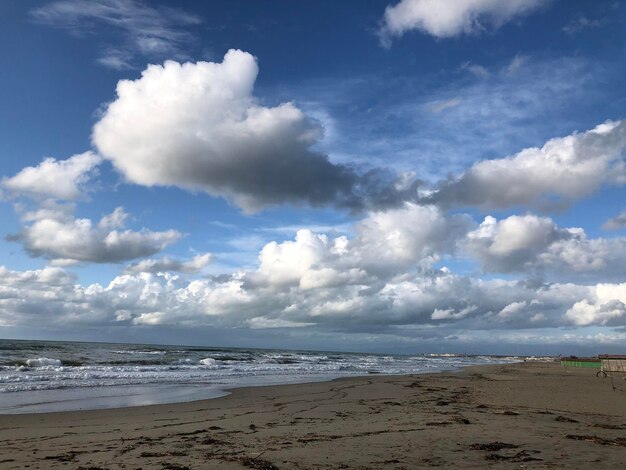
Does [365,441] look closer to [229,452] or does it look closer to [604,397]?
[229,452]

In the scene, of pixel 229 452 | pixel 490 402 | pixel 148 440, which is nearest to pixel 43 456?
pixel 148 440

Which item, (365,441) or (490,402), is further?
(490,402)

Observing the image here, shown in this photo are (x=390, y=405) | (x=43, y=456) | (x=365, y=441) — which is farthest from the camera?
(x=390, y=405)

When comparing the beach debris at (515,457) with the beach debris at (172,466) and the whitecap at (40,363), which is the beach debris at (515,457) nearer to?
the beach debris at (172,466)

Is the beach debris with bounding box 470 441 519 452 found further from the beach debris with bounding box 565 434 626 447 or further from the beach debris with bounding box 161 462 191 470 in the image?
the beach debris with bounding box 161 462 191 470

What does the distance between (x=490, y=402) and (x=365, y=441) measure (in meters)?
9.88

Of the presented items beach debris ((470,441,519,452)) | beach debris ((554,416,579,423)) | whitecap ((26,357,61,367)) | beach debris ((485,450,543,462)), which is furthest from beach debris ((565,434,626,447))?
whitecap ((26,357,61,367))

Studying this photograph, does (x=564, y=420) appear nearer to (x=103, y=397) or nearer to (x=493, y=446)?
(x=493, y=446)

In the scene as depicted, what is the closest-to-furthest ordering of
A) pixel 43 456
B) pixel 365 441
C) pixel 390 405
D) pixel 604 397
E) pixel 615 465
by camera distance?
pixel 615 465 < pixel 43 456 < pixel 365 441 < pixel 390 405 < pixel 604 397

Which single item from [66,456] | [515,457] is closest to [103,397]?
[66,456]

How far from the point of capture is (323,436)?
1025 cm

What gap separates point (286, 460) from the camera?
7949mm

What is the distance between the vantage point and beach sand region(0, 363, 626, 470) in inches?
313

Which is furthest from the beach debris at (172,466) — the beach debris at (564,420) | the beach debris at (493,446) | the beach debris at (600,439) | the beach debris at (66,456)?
the beach debris at (564,420)
